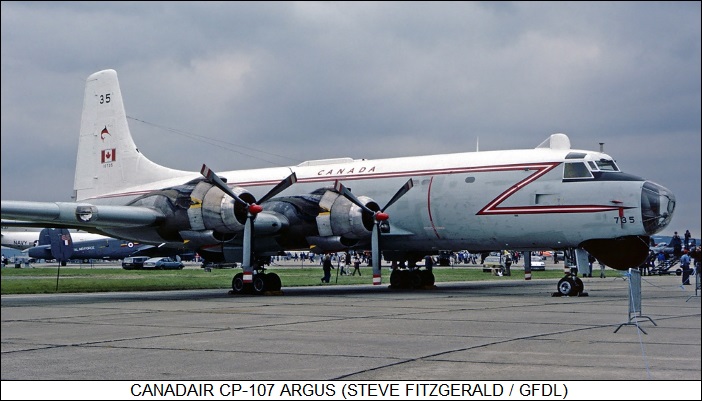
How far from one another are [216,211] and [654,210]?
44.9ft

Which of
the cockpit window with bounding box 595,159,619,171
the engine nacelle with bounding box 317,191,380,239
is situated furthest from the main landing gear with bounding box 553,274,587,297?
the engine nacelle with bounding box 317,191,380,239

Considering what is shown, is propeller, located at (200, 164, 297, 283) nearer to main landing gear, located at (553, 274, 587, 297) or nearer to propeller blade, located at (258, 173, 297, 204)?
propeller blade, located at (258, 173, 297, 204)

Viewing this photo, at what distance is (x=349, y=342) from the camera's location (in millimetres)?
13312

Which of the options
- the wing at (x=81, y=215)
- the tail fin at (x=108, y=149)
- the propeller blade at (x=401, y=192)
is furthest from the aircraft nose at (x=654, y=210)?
the tail fin at (x=108, y=149)

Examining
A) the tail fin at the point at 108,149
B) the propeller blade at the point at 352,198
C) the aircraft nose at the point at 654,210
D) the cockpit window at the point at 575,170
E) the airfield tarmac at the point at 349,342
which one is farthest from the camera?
the tail fin at the point at 108,149

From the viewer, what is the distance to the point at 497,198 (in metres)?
26.8

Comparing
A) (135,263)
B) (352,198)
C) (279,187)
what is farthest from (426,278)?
(135,263)

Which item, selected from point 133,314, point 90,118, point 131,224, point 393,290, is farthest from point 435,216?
point 90,118

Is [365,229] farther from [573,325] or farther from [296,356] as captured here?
[296,356]

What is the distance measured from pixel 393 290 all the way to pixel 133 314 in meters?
14.0
